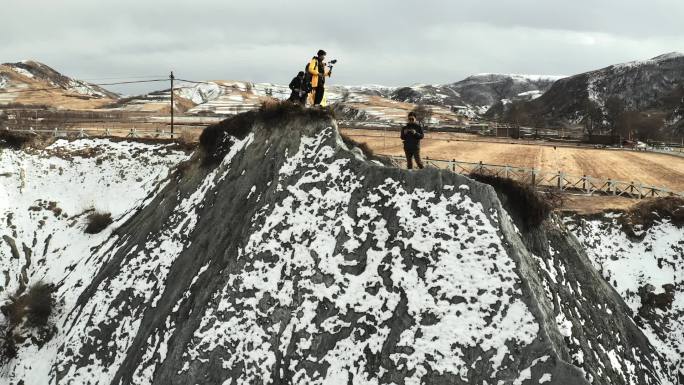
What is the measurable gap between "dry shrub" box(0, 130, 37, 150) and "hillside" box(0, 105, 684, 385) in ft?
50.3

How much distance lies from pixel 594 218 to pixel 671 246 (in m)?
2.87

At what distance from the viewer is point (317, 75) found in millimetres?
15500

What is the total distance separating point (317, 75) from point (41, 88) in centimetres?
13296

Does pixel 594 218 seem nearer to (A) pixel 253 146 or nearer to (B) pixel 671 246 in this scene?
(B) pixel 671 246

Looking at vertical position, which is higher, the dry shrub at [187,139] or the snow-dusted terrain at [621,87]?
the snow-dusted terrain at [621,87]

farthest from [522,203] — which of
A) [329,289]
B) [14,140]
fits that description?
[14,140]

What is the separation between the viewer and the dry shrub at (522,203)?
12625 millimetres

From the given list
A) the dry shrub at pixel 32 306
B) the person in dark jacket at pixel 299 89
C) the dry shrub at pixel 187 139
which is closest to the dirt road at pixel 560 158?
the dry shrub at pixel 187 139

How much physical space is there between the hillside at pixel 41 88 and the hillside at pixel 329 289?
61459mm

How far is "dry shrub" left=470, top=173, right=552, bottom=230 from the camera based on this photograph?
1262cm

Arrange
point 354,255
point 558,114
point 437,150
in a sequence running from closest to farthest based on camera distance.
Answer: point 354,255, point 437,150, point 558,114

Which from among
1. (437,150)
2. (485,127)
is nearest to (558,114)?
(485,127)

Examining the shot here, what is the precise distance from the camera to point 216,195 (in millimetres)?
16188

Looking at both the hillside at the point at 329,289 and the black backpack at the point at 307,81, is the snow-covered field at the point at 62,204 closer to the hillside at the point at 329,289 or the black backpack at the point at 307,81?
the hillside at the point at 329,289
